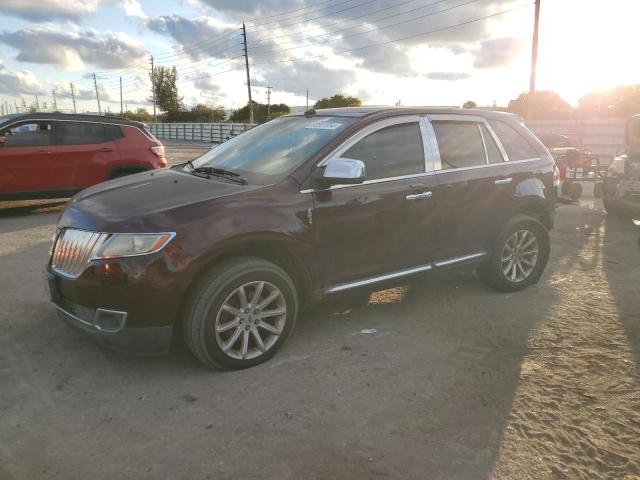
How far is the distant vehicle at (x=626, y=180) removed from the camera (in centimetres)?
826

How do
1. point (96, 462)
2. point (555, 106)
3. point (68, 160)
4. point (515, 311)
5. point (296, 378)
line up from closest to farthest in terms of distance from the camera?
point (96, 462) → point (296, 378) → point (515, 311) → point (68, 160) → point (555, 106)

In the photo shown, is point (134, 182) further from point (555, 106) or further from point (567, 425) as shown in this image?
point (555, 106)

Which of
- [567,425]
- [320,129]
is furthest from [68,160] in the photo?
[567,425]

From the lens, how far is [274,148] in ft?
13.2

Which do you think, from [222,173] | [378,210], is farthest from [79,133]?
[378,210]

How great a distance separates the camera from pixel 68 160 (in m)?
8.68

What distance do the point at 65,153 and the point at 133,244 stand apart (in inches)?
263

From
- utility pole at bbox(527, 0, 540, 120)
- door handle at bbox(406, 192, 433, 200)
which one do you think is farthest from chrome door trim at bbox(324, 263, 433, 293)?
utility pole at bbox(527, 0, 540, 120)

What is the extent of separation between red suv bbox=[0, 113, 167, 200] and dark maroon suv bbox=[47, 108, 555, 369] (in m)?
5.16

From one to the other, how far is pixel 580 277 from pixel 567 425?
320 centimetres

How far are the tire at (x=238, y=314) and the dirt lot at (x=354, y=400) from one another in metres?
0.15

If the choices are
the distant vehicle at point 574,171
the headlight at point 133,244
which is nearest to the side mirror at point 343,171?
the headlight at point 133,244

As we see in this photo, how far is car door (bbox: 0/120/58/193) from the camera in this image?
8.25 metres

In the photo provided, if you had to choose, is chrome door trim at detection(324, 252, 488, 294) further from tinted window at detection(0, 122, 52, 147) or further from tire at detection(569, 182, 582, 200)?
tire at detection(569, 182, 582, 200)
